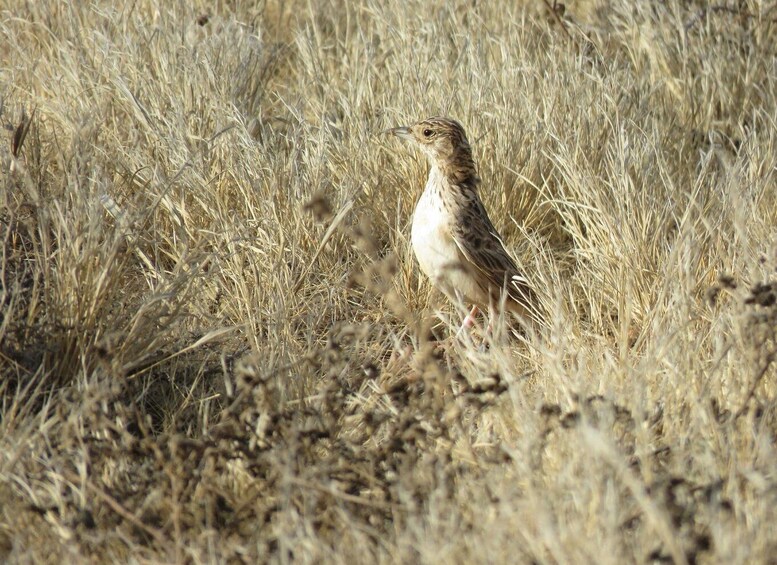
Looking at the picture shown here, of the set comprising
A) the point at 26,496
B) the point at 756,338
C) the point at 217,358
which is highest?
the point at 756,338

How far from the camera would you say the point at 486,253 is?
5.38 meters

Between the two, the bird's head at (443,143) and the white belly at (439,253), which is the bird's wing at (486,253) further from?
the bird's head at (443,143)

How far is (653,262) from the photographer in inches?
207

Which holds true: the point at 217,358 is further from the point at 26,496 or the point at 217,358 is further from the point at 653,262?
the point at 653,262

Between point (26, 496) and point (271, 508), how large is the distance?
2.83 feet

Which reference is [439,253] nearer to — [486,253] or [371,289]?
[486,253]

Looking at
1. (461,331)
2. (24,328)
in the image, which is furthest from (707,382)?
(24,328)

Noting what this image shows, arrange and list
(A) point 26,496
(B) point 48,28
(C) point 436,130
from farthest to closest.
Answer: (B) point 48,28 < (C) point 436,130 < (A) point 26,496

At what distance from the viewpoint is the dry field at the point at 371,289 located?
10.7 ft

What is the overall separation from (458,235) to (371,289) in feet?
4.38

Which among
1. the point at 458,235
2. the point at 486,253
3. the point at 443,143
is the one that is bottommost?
the point at 486,253

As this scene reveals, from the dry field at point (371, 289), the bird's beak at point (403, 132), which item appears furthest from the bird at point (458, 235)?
the dry field at point (371, 289)

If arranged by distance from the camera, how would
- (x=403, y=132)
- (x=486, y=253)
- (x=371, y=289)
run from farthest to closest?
1. (x=403, y=132)
2. (x=486, y=253)
3. (x=371, y=289)

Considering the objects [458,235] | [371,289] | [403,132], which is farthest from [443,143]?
[371,289]
